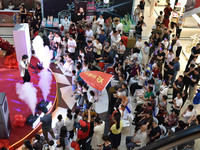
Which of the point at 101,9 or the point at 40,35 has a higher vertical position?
the point at 101,9

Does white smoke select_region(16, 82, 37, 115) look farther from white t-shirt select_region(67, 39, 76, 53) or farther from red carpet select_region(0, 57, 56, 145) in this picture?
white t-shirt select_region(67, 39, 76, 53)

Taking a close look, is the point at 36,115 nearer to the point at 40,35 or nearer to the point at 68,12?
the point at 40,35

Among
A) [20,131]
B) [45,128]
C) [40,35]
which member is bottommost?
[20,131]

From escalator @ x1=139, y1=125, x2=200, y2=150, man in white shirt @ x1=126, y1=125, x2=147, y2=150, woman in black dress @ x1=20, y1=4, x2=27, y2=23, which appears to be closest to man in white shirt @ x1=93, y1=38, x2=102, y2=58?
man in white shirt @ x1=126, y1=125, x2=147, y2=150

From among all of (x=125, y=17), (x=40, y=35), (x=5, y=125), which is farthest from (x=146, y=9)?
(x=5, y=125)

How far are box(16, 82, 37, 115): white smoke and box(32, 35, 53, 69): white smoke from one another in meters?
1.81

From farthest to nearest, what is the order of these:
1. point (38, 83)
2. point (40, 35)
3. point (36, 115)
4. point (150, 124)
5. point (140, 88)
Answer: point (40, 35) < point (38, 83) < point (140, 88) < point (36, 115) < point (150, 124)

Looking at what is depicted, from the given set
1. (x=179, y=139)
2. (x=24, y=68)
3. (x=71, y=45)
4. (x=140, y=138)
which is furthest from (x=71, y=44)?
(x=179, y=139)

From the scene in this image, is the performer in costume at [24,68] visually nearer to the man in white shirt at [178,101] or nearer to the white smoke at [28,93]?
the white smoke at [28,93]

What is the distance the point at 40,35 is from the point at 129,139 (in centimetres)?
597

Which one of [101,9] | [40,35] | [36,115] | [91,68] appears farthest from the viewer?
[101,9]

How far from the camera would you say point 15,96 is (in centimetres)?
732

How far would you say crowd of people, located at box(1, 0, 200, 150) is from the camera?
17.0 ft

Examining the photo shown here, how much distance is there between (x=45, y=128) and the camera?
18.2 ft
